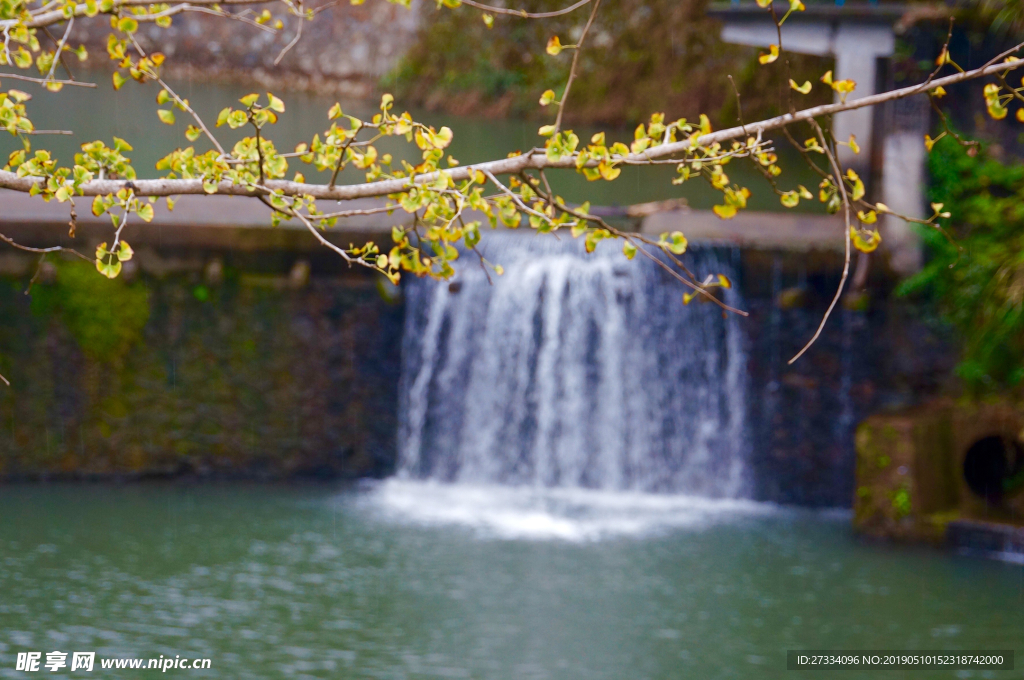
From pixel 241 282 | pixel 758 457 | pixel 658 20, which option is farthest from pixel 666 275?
pixel 658 20

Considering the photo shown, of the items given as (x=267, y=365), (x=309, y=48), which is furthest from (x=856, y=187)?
(x=309, y=48)

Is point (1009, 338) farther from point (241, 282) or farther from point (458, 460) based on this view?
point (241, 282)

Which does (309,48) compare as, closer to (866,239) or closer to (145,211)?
(145,211)

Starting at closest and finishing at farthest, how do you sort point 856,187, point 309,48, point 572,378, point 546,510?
point 856,187, point 546,510, point 572,378, point 309,48

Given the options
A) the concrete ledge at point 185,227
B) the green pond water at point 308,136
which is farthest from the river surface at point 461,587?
the green pond water at point 308,136

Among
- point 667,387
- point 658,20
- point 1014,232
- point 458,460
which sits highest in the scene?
point 658,20

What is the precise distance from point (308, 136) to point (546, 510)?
1321 centimetres

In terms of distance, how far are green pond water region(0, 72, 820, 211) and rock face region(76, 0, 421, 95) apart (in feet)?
1.64

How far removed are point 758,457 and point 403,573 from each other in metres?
4.08

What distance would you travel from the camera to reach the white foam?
8602 millimetres

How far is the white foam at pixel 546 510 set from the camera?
8.60 m

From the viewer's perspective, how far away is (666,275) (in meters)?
10.2

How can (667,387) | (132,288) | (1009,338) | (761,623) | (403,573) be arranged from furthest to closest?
1. (667,387)
2. (132,288)
3. (1009,338)
4. (403,573)
5. (761,623)

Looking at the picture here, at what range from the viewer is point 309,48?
85.0 feet
